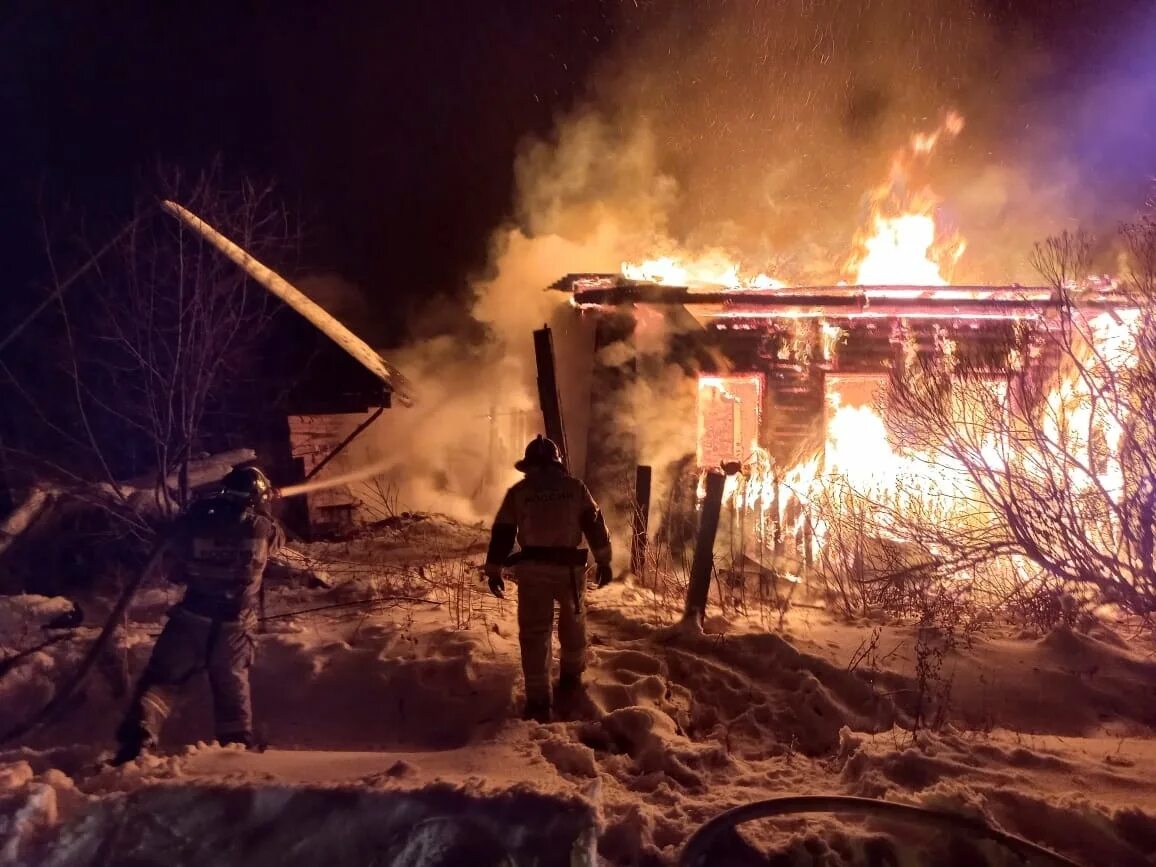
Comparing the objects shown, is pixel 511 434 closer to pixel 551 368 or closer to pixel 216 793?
pixel 551 368

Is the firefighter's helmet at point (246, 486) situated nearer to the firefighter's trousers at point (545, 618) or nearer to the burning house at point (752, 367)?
the firefighter's trousers at point (545, 618)

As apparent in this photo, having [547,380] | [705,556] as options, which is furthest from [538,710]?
[547,380]

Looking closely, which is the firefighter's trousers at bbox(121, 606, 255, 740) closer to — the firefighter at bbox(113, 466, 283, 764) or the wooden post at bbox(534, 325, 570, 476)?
the firefighter at bbox(113, 466, 283, 764)

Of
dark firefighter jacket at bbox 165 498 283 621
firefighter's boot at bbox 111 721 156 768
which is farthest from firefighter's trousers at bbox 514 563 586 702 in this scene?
firefighter's boot at bbox 111 721 156 768

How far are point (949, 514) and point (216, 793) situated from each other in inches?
236

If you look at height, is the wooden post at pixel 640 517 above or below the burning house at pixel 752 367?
below

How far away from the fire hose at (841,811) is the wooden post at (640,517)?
447cm

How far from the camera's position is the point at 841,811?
344 centimetres

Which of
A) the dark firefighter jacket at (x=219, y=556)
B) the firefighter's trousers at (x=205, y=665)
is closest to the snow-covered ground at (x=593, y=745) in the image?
the firefighter's trousers at (x=205, y=665)

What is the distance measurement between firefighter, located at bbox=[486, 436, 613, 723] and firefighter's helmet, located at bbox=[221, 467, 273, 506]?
1625mm

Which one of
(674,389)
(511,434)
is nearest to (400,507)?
(511,434)

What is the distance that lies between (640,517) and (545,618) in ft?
9.80

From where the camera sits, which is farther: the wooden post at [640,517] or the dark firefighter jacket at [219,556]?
the wooden post at [640,517]

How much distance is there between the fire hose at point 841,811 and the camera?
10.3 feet
